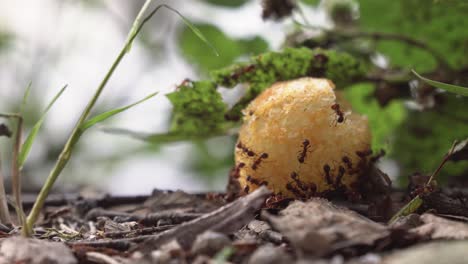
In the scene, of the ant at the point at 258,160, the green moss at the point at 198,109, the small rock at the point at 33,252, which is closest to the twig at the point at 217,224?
the small rock at the point at 33,252

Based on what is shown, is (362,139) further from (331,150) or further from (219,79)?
(219,79)

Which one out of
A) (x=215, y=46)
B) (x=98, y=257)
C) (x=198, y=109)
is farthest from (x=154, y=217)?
(x=215, y=46)

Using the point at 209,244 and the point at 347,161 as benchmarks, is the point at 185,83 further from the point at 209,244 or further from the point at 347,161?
the point at 209,244

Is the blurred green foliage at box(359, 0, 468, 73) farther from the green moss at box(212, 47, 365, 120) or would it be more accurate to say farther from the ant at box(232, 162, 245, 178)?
the ant at box(232, 162, 245, 178)

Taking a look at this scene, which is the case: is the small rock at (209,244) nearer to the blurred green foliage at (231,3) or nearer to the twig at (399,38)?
the twig at (399,38)

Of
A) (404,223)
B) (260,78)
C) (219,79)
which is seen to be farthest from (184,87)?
(404,223)

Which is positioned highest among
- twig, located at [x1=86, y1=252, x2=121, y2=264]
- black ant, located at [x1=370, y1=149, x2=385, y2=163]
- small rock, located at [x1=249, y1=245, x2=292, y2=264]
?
black ant, located at [x1=370, y1=149, x2=385, y2=163]

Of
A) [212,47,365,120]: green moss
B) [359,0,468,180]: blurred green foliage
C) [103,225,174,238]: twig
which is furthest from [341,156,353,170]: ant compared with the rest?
[359,0,468,180]: blurred green foliage
